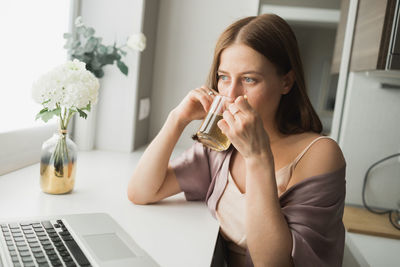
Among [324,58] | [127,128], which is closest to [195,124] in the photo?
[127,128]

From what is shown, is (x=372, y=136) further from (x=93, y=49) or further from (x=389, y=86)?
(x=93, y=49)

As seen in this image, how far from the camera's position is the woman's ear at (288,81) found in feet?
3.67

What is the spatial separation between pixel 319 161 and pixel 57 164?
0.73 metres

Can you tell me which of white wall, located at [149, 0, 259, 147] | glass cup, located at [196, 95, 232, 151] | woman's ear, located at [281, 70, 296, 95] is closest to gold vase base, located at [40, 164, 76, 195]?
glass cup, located at [196, 95, 232, 151]

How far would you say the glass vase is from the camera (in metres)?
1.10

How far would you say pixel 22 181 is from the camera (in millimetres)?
1223

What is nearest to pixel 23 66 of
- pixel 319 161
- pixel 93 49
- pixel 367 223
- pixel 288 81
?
pixel 93 49

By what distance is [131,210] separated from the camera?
3.51ft

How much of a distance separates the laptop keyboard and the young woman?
361mm

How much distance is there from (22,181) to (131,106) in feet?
2.36

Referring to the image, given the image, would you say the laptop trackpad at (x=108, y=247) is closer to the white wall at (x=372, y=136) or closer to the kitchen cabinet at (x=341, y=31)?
the white wall at (x=372, y=136)

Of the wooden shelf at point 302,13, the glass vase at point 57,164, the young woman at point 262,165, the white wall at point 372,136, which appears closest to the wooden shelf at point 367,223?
the white wall at point 372,136

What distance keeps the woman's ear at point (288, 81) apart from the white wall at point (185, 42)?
3.14ft

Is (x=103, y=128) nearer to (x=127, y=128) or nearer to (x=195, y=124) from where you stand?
(x=127, y=128)
